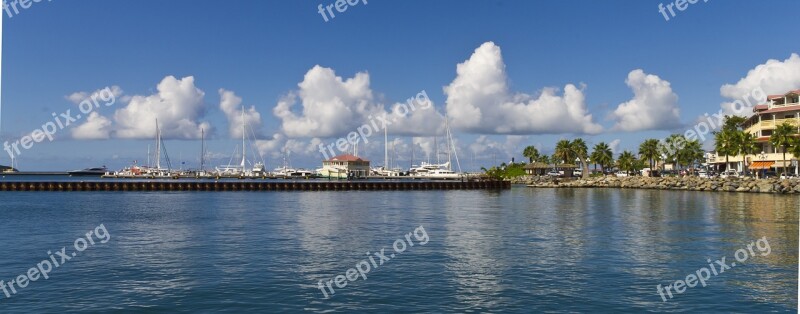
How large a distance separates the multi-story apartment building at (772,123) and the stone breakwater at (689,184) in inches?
460

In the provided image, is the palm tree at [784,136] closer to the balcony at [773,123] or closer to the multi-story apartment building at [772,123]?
the multi-story apartment building at [772,123]

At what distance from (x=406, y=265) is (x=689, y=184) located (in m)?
96.4

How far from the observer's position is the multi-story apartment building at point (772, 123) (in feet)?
361

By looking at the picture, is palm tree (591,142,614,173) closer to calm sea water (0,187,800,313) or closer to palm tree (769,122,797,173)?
palm tree (769,122,797,173)

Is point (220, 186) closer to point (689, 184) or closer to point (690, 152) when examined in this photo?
point (689, 184)

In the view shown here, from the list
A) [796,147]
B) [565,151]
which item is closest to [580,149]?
[565,151]

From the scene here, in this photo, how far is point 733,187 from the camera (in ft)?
322

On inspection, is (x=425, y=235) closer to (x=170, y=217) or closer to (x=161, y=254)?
(x=161, y=254)

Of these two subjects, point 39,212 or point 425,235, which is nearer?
point 425,235

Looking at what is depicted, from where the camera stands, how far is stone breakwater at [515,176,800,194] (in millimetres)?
90062

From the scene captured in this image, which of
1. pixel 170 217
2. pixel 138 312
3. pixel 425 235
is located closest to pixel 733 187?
pixel 425 235

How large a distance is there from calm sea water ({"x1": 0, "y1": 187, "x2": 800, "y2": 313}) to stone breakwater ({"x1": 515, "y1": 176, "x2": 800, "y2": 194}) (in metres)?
46.7

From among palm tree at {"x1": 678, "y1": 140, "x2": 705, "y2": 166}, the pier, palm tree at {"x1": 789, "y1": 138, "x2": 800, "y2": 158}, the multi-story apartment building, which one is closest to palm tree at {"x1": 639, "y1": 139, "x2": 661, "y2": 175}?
palm tree at {"x1": 678, "y1": 140, "x2": 705, "y2": 166}

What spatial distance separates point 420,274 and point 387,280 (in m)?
1.68
